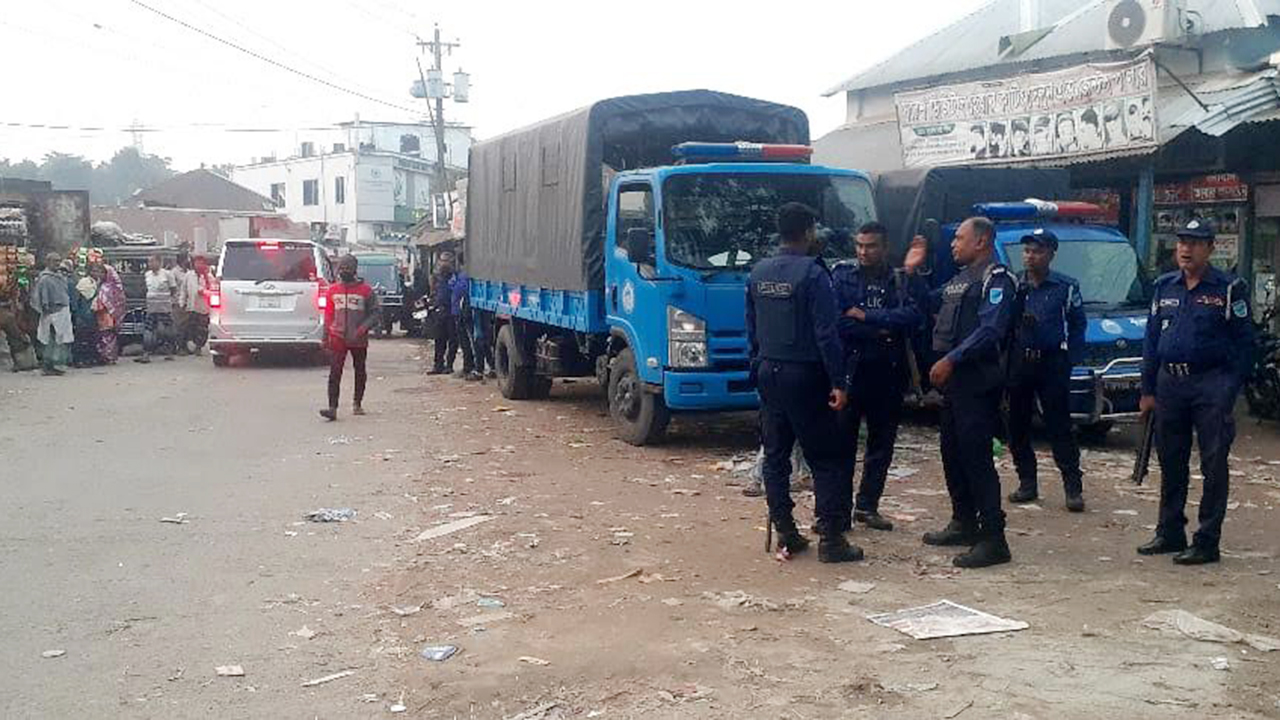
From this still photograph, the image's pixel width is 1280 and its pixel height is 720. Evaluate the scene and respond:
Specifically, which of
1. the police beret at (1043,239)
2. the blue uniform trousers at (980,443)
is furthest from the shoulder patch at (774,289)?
the police beret at (1043,239)

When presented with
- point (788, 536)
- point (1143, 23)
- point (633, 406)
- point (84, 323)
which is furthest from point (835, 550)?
point (84, 323)

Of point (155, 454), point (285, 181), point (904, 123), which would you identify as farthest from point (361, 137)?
point (155, 454)

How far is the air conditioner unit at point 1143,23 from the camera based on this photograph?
15.4m

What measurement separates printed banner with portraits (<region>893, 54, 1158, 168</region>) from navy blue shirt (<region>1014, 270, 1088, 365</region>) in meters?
5.51

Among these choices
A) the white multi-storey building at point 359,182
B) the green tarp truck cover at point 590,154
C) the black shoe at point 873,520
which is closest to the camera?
the black shoe at point 873,520

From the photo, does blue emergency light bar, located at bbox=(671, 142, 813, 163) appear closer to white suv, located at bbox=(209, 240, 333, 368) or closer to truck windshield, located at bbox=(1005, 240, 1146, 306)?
truck windshield, located at bbox=(1005, 240, 1146, 306)

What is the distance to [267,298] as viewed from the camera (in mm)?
18406

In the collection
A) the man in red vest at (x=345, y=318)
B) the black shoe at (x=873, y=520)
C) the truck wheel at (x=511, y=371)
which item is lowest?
the black shoe at (x=873, y=520)

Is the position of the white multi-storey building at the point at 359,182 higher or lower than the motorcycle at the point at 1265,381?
higher

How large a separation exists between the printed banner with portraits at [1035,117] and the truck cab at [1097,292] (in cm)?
203

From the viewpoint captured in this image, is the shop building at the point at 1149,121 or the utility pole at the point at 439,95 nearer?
the shop building at the point at 1149,121

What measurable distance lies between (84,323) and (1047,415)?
16.1 meters

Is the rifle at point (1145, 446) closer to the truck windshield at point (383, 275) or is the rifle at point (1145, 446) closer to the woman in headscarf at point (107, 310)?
the woman in headscarf at point (107, 310)

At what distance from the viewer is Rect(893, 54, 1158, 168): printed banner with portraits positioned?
13.3 m
